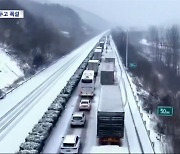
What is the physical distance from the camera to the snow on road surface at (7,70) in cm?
4923

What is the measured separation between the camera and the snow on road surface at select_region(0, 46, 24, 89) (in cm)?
4923

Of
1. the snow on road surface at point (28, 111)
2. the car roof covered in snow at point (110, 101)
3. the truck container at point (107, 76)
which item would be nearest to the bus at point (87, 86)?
the snow on road surface at point (28, 111)

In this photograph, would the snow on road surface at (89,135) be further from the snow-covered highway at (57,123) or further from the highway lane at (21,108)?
the highway lane at (21,108)

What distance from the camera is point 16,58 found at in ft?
205

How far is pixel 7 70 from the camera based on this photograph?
54156 mm

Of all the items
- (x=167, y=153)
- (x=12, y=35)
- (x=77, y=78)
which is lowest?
(x=167, y=153)

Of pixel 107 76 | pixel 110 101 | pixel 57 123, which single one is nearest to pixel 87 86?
pixel 107 76

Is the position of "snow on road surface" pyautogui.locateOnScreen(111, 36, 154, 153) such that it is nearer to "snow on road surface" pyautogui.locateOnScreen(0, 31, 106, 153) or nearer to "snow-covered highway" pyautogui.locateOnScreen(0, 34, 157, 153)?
"snow-covered highway" pyautogui.locateOnScreen(0, 34, 157, 153)

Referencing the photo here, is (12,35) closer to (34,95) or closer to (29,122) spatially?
(34,95)

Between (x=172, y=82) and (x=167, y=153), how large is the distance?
115ft

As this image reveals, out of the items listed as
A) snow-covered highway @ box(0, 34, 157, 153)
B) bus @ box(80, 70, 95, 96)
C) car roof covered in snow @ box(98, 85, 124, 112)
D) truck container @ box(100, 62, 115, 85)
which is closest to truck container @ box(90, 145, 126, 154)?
snow-covered highway @ box(0, 34, 157, 153)

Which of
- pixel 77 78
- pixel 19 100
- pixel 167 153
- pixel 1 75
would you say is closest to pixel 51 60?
pixel 1 75

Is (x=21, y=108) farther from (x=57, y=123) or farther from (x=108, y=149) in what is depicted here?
(x=108, y=149)

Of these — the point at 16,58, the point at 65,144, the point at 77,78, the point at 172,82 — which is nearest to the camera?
the point at 65,144
